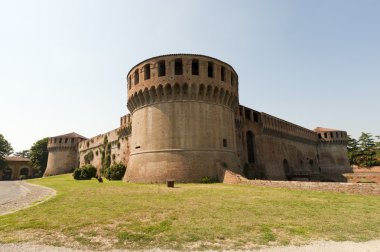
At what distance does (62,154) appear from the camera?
52781mm

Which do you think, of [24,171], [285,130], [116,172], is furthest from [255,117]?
[24,171]

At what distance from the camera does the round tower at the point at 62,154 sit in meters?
51.6

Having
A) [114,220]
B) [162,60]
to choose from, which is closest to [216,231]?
[114,220]

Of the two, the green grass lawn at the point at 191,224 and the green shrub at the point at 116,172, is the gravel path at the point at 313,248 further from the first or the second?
the green shrub at the point at 116,172

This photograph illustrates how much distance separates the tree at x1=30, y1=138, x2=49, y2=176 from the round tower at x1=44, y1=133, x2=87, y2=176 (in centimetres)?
760

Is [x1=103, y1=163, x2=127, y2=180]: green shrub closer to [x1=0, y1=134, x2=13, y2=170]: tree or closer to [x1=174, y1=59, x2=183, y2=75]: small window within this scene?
[x1=174, y1=59, x2=183, y2=75]: small window

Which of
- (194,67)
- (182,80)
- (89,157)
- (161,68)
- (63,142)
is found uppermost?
(194,67)

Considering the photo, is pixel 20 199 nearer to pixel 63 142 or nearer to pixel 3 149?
pixel 63 142

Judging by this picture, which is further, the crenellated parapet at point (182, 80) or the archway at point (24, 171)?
the archway at point (24, 171)

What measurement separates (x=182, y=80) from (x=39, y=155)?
54.4m

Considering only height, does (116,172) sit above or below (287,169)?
above

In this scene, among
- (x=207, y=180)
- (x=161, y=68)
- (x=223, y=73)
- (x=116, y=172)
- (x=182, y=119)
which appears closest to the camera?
(x=207, y=180)

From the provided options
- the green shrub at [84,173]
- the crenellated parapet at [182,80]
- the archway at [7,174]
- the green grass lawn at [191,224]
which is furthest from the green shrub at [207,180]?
the archway at [7,174]

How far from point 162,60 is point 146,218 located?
18.5 m
